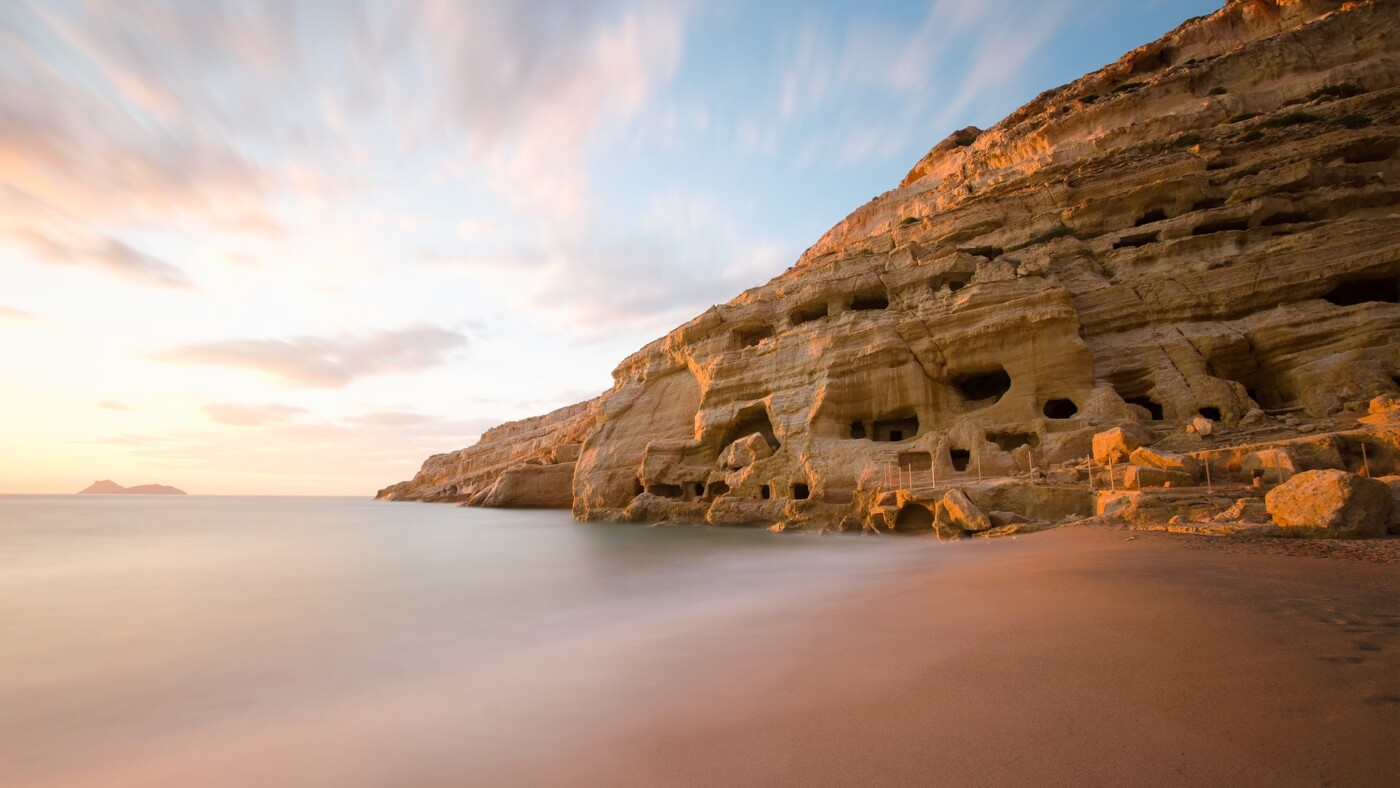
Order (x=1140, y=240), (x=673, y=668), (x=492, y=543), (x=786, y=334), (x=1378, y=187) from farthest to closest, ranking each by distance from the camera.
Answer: (x=786, y=334), (x=1140, y=240), (x=492, y=543), (x=1378, y=187), (x=673, y=668)

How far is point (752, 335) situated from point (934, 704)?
22005 mm

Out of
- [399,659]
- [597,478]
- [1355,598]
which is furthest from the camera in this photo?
[597,478]

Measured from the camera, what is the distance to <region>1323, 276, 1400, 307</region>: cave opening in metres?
15.9

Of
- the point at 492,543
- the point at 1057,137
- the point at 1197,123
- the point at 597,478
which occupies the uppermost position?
the point at 1057,137

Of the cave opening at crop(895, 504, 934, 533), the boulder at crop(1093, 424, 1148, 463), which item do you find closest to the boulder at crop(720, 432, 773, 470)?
the cave opening at crop(895, 504, 934, 533)

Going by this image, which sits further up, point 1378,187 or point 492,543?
point 1378,187

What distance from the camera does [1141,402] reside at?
17.5 metres

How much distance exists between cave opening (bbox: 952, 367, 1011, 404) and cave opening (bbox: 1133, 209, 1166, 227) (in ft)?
23.2

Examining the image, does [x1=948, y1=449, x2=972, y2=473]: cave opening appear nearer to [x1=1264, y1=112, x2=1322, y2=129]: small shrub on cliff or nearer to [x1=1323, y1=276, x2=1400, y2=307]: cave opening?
[x1=1323, y1=276, x2=1400, y2=307]: cave opening

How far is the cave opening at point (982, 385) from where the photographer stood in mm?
19969

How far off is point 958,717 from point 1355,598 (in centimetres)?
360

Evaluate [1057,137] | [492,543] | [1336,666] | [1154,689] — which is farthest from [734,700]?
[1057,137]

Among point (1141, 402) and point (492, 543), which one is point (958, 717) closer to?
point (492, 543)

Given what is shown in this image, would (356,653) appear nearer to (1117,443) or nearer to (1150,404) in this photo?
(1117,443)
